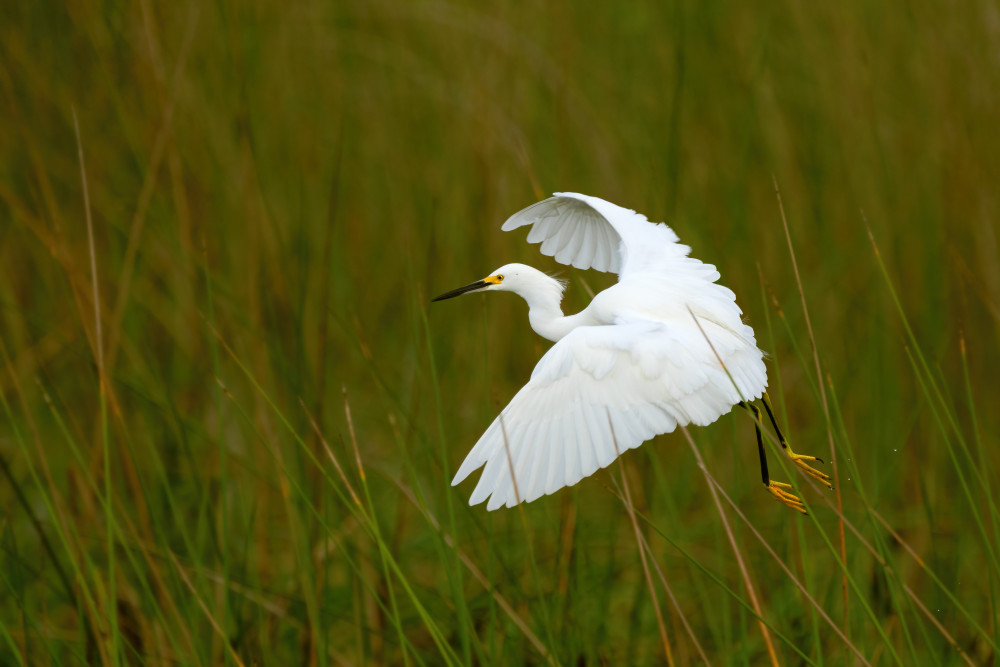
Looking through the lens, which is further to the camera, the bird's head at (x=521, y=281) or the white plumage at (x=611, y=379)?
the bird's head at (x=521, y=281)

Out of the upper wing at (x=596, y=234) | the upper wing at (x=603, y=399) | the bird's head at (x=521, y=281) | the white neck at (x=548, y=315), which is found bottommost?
the upper wing at (x=603, y=399)

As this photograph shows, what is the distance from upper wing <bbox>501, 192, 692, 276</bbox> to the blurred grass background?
89mm

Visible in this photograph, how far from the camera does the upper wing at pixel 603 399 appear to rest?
3.47ft

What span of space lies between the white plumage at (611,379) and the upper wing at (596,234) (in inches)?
3.6

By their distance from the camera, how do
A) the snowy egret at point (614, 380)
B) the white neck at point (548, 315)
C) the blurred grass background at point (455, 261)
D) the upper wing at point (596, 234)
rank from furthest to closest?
the blurred grass background at point (455, 261)
the upper wing at point (596, 234)
the white neck at point (548, 315)
the snowy egret at point (614, 380)

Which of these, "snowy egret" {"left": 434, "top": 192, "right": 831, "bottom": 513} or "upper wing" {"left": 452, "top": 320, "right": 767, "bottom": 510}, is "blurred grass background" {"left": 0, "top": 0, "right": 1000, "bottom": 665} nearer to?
"snowy egret" {"left": 434, "top": 192, "right": 831, "bottom": 513}

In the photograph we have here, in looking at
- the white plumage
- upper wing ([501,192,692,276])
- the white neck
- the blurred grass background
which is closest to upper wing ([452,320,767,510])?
the white plumage

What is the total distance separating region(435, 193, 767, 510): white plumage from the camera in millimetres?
1050

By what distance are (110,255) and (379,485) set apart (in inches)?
37.5

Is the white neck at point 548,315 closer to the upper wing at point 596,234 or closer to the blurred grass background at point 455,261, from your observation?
the upper wing at point 596,234

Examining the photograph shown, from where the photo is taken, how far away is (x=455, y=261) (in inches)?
97.8

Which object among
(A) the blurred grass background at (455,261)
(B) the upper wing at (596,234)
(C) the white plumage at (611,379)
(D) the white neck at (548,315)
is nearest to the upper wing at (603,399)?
(C) the white plumage at (611,379)

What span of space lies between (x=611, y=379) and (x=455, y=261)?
54.3 inches

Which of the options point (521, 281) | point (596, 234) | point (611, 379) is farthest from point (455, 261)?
point (611, 379)
